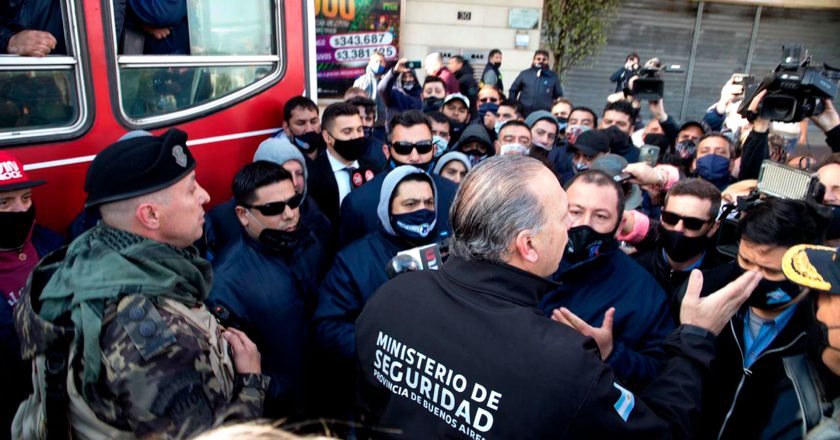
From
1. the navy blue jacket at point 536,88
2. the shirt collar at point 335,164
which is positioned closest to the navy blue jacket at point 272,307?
the shirt collar at point 335,164

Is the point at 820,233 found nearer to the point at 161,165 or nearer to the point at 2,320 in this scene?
the point at 161,165

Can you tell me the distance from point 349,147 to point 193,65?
1.22 metres

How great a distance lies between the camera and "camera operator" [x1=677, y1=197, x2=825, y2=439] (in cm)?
209

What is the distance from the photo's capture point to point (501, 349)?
131 cm

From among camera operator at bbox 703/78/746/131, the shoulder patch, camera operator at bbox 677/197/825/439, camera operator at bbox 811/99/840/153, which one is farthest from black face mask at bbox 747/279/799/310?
camera operator at bbox 703/78/746/131

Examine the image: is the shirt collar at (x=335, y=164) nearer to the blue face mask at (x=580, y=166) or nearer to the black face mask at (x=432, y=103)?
the blue face mask at (x=580, y=166)

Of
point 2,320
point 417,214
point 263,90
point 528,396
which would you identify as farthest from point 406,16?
point 528,396

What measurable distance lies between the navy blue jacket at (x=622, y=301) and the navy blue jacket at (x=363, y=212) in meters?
1.07

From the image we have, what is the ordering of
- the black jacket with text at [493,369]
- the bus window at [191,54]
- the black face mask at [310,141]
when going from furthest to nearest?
1. the black face mask at [310,141]
2. the bus window at [191,54]
3. the black jacket with text at [493,369]

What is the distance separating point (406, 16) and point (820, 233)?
32.8ft

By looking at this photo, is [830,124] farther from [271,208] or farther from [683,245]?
[271,208]

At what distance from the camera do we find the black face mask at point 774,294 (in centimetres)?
215

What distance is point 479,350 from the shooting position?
1.33 metres

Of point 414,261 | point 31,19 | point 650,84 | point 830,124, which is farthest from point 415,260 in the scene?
point 650,84
